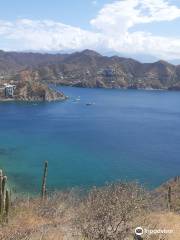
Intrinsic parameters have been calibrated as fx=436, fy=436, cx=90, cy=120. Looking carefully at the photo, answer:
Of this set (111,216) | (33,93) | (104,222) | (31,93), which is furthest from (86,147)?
(31,93)

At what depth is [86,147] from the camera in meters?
63.6

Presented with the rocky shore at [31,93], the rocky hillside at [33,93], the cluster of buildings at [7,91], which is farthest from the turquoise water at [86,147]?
the cluster of buildings at [7,91]

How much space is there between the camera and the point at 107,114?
118 metres

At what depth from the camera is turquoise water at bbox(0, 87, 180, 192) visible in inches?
1793

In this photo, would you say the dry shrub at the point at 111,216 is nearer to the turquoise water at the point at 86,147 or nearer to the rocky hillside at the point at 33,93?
the turquoise water at the point at 86,147

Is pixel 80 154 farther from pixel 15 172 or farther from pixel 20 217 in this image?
pixel 20 217

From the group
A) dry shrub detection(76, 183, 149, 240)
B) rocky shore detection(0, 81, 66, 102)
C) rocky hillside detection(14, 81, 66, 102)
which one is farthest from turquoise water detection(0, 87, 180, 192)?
dry shrub detection(76, 183, 149, 240)

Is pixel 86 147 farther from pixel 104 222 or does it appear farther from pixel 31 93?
pixel 31 93

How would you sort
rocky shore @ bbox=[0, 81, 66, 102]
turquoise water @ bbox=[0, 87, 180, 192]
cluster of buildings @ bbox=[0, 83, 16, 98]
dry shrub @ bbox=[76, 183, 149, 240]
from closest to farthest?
dry shrub @ bbox=[76, 183, 149, 240], turquoise water @ bbox=[0, 87, 180, 192], rocky shore @ bbox=[0, 81, 66, 102], cluster of buildings @ bbox=[0, 83, 16, 98]

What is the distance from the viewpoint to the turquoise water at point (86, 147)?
149ft

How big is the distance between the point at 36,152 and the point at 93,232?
4654 cm

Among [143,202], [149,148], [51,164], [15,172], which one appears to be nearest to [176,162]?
[149,148]

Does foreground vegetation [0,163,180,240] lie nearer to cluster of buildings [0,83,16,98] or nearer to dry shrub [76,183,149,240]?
dry shrub [76,183,149,240]

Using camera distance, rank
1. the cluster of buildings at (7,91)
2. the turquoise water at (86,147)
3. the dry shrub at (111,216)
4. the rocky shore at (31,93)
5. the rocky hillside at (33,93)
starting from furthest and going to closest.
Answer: the cluster of buildings at (7,91) → the rocky hillside at (33,93) → the rocky shore at (31,93) → the turquoise water at (86,147) → the dry shrub at (111,216)
